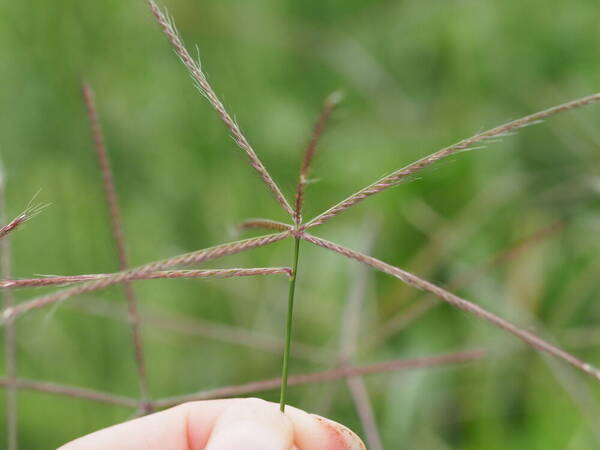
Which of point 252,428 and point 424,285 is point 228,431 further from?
point 424,285

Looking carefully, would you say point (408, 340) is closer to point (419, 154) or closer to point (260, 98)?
point (419, 154)

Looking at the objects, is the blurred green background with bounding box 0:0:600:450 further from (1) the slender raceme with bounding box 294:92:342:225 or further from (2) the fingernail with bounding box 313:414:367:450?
(1) the slender raceme with bounding box 294:92:342:225

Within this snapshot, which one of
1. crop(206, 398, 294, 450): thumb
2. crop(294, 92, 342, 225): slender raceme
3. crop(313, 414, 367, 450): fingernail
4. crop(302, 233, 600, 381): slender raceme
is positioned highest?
crop(294, 92, 342, 225): slender raceme

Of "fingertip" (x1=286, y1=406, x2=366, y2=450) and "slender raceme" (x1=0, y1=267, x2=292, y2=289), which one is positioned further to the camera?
"fingertip" (x1=286, y1=406, x2=366, y2=450)

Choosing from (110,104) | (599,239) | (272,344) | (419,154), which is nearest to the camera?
(272,344)

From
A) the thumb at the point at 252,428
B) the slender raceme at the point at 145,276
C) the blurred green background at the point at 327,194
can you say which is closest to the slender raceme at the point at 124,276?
the slender raceme at the point at 145,276

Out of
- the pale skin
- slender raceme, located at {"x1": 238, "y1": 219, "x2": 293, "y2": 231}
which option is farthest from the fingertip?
slender raceme, located at {"x1": 238, "y1": 219, "x2": 293, "y2": 231}

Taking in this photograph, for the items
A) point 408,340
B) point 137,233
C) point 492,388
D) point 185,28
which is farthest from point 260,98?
point 492,388

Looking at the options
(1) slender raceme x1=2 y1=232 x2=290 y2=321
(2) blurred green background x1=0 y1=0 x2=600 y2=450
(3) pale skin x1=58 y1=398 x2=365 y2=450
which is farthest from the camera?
(2) blurred green background x1=0 y1=0 x2=600 y2=450
